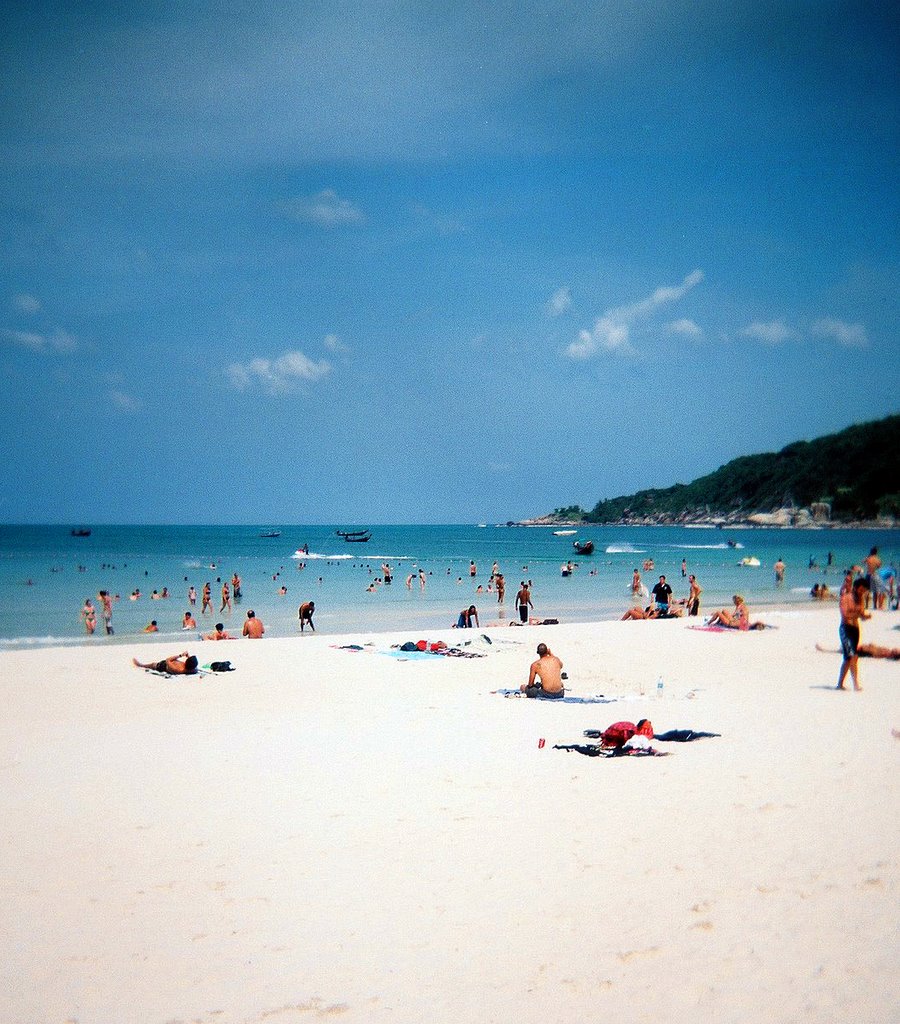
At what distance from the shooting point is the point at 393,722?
10938 mm

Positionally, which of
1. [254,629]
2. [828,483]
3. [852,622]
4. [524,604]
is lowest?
[254,629]

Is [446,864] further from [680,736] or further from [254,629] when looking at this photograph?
[254,629]

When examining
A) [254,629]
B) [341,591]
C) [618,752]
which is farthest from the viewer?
[341,591]

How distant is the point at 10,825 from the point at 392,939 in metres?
3.99

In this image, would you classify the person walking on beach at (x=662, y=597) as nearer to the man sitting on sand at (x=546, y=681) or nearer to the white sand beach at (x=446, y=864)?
the white sand beach at (x=446, y=864)

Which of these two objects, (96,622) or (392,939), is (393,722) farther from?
(96,622)

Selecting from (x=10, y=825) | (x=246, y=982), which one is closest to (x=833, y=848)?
(x=246, y=982)

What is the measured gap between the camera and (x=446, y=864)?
612 centimetres

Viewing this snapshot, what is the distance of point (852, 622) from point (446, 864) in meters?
8.90

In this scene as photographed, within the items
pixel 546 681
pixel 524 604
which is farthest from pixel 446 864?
pixel 524 604

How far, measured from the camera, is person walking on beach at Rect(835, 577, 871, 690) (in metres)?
12.2

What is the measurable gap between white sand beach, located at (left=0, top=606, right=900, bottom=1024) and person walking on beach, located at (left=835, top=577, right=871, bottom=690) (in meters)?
0.97

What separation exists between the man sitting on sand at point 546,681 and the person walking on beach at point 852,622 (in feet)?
14.3

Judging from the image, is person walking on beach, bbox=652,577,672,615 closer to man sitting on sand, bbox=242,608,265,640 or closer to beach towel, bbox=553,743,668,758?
man sitting on sand, bbox=242,608,265,640
